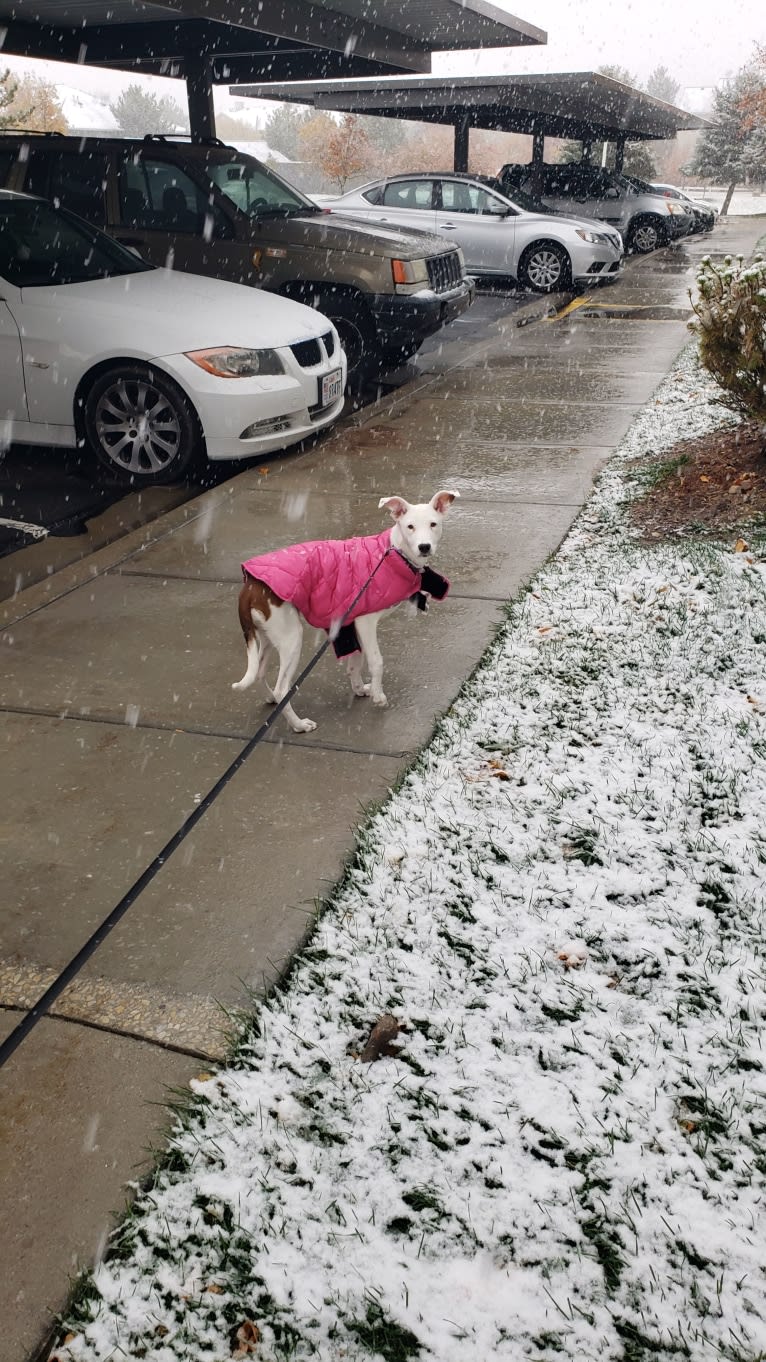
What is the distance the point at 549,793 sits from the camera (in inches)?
139

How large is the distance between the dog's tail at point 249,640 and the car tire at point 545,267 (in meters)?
14.8

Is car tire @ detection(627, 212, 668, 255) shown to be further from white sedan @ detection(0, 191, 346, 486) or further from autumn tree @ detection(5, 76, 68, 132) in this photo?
autumn tree @ detection(5, 76, 68, 132)

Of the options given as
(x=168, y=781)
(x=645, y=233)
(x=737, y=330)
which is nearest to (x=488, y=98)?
(x=645, y=233)

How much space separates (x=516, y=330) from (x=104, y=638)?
33.7ft

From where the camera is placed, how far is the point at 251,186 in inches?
384

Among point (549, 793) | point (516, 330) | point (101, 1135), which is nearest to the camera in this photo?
point (101, 1135)

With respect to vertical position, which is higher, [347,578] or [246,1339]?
[347,578]

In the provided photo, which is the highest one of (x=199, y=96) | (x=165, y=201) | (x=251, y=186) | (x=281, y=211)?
(x=199, y=96)

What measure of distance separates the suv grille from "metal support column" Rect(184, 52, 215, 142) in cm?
430

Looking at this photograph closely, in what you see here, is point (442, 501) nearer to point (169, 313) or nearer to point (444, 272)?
point (169, 313)

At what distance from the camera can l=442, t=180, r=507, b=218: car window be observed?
1650 cm

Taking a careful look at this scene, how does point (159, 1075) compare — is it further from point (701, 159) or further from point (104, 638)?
point (701, 159)

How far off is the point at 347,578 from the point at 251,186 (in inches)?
296

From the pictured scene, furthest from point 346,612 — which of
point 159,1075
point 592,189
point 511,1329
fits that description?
point 592,189
